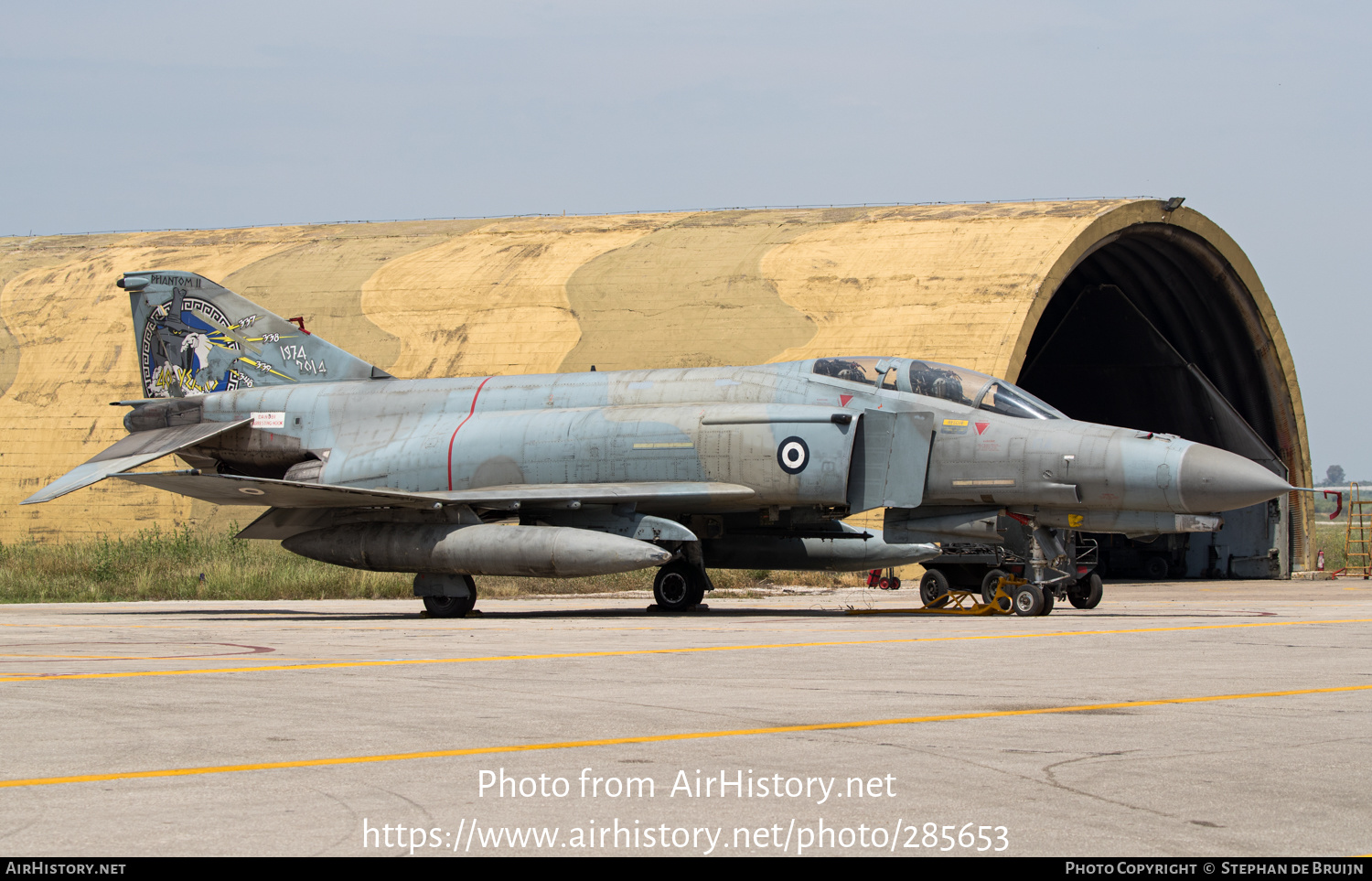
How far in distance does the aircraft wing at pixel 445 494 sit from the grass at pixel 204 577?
4503 mm

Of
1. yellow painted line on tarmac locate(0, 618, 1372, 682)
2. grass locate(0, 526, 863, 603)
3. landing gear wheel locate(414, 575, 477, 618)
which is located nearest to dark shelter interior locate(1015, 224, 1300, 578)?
grass locate(0, 526, 863, 603)

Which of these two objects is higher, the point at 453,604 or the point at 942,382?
the point at 942,382

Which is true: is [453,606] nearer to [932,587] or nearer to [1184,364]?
[932,587]

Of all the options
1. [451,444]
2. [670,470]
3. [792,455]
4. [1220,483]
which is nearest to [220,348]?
[451,444]

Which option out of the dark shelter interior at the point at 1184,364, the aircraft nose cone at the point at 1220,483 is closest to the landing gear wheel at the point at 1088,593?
the aircraft nose cone at the point at 1220,483

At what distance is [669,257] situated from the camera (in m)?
28.3

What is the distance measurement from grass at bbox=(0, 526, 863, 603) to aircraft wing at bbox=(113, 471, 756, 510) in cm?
450

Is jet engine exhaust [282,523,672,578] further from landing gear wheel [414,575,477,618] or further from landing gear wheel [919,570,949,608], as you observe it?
landing gear wheel [919,570,949,608]

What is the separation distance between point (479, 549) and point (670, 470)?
244cm

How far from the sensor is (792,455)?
16.1m

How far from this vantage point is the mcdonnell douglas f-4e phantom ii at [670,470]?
15.4 meters

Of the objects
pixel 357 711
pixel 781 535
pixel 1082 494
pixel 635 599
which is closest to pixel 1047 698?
pixel 357 711

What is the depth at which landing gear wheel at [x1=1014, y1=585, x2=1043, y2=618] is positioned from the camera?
1586 cm

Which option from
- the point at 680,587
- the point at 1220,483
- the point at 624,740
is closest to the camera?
the point at 624,740
